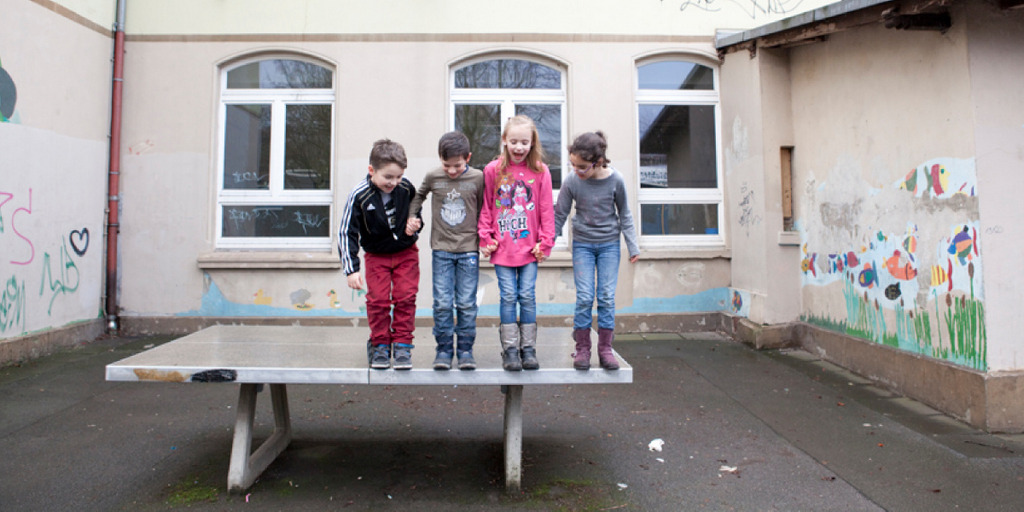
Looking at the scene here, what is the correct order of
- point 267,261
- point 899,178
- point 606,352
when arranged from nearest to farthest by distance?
point 606,352
point 899,178
point 267,261

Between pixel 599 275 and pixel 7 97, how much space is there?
6.45 m

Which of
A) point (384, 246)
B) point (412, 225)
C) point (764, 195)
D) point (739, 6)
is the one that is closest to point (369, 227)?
point (384, 246)

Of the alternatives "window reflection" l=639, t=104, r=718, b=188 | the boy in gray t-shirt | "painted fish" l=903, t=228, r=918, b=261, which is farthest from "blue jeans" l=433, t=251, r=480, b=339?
"window reflection" l=639, t=104, r=718, b=188

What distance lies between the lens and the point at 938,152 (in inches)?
177

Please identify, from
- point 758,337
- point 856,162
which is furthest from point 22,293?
point 856,162

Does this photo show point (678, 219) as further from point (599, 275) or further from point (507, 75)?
point (599, 275)

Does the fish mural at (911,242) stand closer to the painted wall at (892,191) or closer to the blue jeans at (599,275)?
the painted wall at (892,191)

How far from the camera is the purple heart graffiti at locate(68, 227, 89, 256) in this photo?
258 inches

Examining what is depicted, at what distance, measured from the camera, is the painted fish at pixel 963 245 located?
4.21 meters

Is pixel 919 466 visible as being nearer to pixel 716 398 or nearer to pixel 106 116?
pixel 716 398

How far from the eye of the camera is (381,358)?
116 inches

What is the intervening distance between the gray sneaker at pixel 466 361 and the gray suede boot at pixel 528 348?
0.27m

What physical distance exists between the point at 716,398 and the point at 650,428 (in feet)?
3.31

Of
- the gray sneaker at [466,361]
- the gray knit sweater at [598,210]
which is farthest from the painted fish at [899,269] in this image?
the gray sneaker at [466,361]
